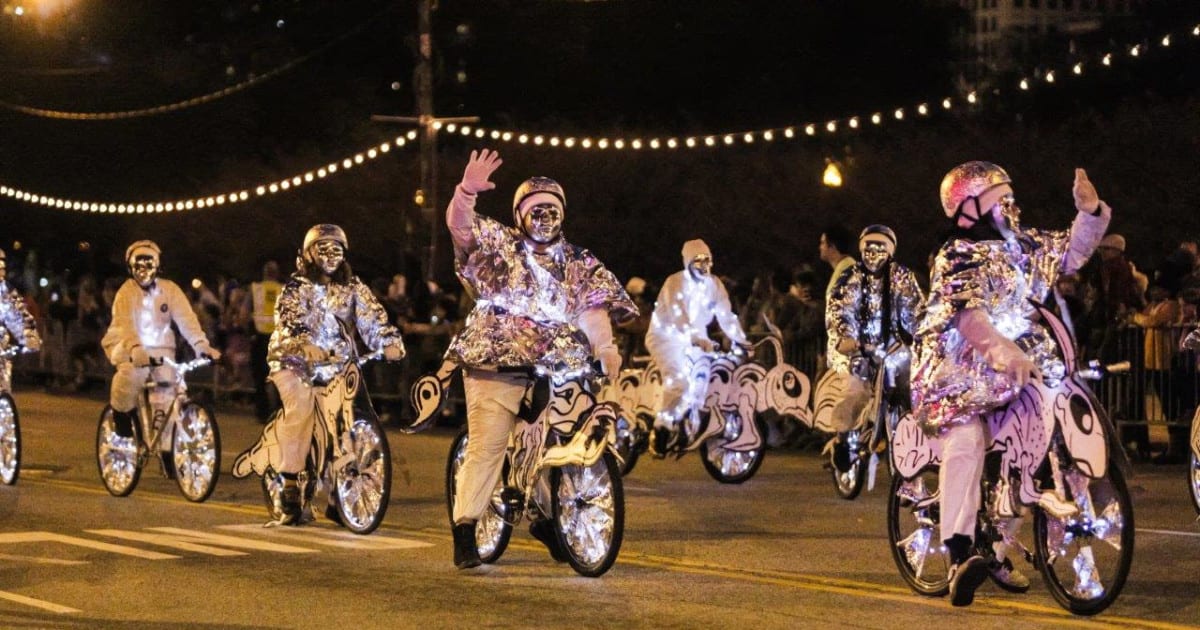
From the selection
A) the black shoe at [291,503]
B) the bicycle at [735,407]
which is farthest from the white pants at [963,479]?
the bicycle at [735,407]

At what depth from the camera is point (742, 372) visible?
53.3ft

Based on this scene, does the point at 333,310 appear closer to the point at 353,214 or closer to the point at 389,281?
the point at 389,281

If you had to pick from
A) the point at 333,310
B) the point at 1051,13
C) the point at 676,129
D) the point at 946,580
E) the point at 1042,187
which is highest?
the point at 1051,13

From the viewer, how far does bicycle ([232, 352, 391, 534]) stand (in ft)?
40.5

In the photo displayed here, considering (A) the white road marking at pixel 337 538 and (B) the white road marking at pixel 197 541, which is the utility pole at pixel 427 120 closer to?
(A) the white road marking at pixel 337 538

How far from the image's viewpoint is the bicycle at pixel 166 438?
580 inches

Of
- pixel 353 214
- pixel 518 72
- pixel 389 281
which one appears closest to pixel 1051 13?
pixel 518 72

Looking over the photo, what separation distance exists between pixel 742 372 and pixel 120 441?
4.86 m

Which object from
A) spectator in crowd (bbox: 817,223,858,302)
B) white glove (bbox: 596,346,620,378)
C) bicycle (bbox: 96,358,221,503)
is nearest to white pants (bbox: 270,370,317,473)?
bicycle (bbox: 96,358,221,503)

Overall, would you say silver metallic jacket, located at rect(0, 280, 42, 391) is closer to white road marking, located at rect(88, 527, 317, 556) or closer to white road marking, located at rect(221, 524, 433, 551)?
white road marking, located at rect(88, 527, 317, 556)

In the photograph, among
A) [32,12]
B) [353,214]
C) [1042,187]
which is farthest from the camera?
[353,214]

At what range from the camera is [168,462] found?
49.6 ft

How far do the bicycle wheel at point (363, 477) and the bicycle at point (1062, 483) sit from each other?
161 inches

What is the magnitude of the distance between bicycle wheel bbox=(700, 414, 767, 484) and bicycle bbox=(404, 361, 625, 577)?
5.49 m
